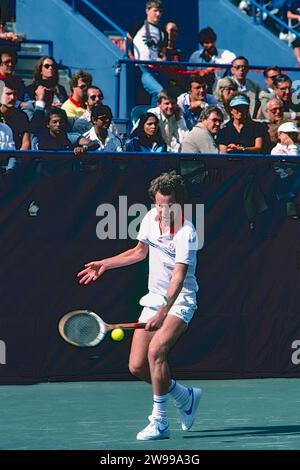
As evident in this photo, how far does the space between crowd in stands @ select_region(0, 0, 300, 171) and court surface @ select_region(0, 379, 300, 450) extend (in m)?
2.28

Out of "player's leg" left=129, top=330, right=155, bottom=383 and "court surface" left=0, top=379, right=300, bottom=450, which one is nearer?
"court surface" left=0, top=379, right=300, bottom=450

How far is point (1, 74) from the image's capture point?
1455cm

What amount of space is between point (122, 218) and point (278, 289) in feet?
5.73

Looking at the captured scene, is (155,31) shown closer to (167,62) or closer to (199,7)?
(167,62)

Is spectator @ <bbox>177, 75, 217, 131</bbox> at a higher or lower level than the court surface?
higher

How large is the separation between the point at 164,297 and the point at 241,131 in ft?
15.3

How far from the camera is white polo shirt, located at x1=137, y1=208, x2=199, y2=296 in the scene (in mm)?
9086

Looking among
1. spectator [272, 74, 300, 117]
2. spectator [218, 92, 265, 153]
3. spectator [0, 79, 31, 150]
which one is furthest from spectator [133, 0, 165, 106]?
spectator [0, 79, 31, 150]

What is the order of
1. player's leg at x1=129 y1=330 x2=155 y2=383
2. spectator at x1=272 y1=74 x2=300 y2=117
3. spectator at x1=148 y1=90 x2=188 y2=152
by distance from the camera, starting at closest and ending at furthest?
player's leg at x1=129 y1=330 x2=155 y2=383 → spectator at x1=148 y1=90 x2=188 y2=152 → spectator at x1=272 y1=74 x2=300 y2=117

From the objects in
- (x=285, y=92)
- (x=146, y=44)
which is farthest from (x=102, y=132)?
(x=146, y=44)

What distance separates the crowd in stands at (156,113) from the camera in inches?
508

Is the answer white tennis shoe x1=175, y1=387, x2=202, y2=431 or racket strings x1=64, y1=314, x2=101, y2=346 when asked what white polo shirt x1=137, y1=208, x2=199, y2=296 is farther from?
white tennis shoe x1=175, y1=387, x2=202, y2=431

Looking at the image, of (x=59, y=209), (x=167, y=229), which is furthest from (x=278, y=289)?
(x=167, y=229)

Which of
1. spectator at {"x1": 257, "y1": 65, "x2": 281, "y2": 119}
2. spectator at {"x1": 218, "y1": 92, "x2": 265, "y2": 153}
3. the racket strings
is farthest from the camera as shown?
spectator at {"x1": 257, "y1": 65, "x2": 281, "y2": 119}
